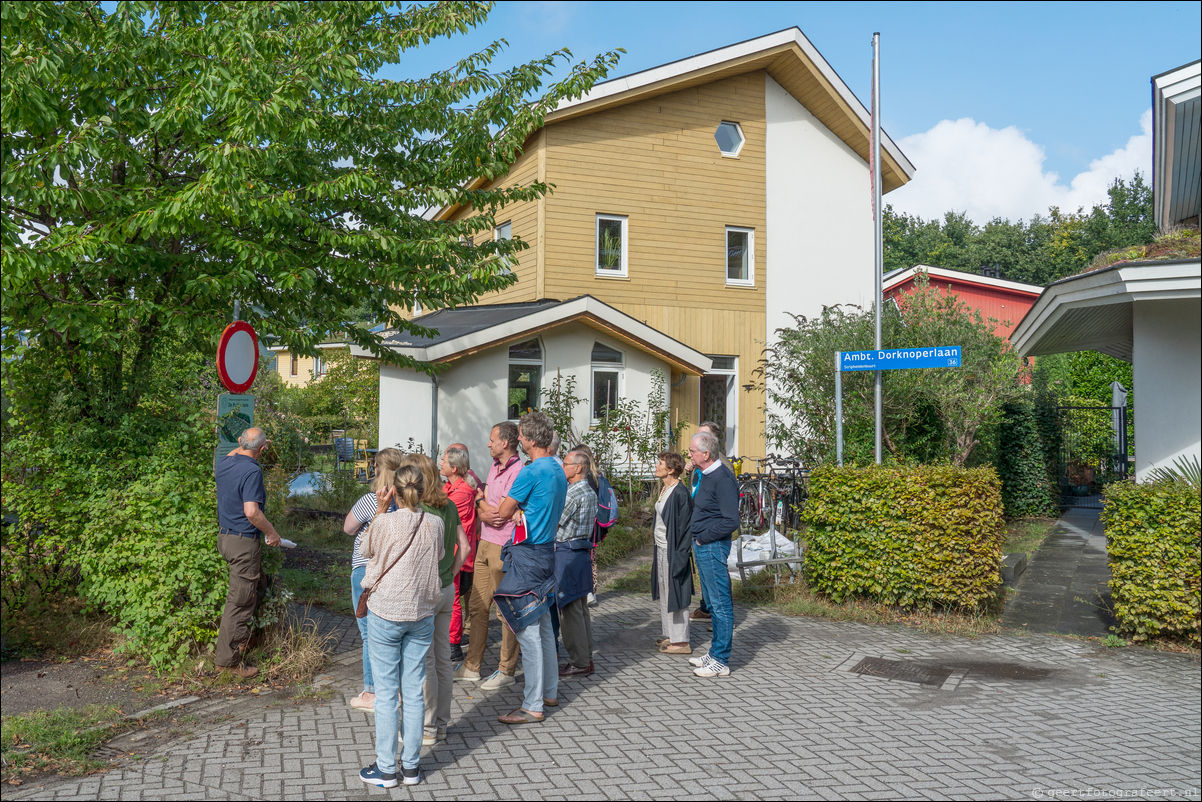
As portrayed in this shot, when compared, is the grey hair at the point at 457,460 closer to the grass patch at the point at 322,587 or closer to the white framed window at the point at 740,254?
the grass patch at the point at 322,587

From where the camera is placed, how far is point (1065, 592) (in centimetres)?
A: 979

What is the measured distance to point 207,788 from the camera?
4.66 meters

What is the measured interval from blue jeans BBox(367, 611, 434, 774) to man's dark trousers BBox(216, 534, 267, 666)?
1917 mm

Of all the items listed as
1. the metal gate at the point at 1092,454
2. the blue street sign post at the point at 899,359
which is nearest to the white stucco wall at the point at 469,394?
the blue street sign post at the point at 899,359

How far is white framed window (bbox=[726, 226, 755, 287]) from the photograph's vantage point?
19.7 m

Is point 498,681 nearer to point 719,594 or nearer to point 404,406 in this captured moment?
point 719,594

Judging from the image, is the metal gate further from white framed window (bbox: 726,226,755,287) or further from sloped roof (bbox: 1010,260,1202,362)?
white framed window (bbox: 726,226,755,287)

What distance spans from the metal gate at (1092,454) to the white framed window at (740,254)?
7434 millimetres

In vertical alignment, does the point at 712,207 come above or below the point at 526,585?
above

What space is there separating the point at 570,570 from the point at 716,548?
1.28m

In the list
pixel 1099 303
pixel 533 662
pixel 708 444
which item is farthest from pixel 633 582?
pixel 1099 303

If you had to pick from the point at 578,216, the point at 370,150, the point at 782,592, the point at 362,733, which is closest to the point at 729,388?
the point at 578,216

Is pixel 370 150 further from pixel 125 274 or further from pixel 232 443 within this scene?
pixel 232 443

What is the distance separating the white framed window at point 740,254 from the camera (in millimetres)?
19672
